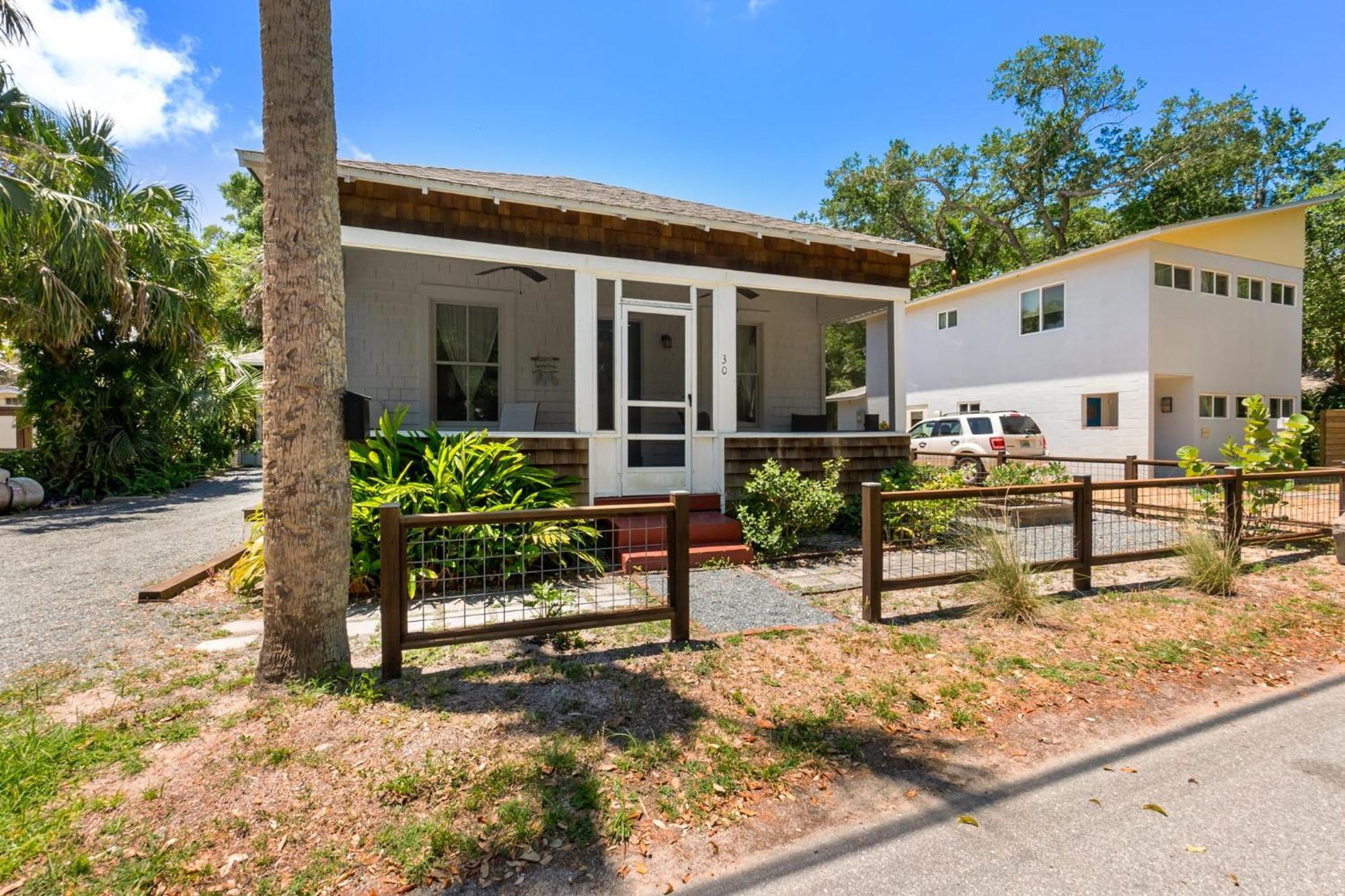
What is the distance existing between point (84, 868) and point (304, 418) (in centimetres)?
192

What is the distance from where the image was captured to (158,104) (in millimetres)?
12203

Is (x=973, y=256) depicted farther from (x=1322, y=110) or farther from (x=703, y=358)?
(x=703, y=358)

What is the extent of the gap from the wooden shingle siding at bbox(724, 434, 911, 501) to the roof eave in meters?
2.54


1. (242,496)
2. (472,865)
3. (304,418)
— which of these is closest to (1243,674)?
(472,865)

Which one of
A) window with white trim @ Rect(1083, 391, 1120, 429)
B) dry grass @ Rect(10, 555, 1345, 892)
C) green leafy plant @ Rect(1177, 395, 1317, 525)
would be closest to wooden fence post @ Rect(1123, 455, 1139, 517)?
green leafy plant @ Rect(1177, 395, 1317, 525)

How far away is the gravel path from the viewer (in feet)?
15.2

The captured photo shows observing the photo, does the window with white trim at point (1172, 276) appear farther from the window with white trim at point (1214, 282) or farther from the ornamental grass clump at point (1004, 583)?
the ornamental grass clump at point (1004, 583)

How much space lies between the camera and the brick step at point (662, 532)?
6305 millimetres

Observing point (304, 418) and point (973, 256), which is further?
point (973, 256)

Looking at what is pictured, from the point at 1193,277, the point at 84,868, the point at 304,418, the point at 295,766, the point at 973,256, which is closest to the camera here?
the point at 84,868

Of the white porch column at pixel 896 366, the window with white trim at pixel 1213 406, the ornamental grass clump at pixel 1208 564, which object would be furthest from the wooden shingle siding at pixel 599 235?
the window with white trim at pixel 1213 406

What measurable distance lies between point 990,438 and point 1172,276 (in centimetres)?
685

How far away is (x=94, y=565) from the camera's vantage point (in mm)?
6133

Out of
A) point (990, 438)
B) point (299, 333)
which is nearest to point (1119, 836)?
point (299, 333)
